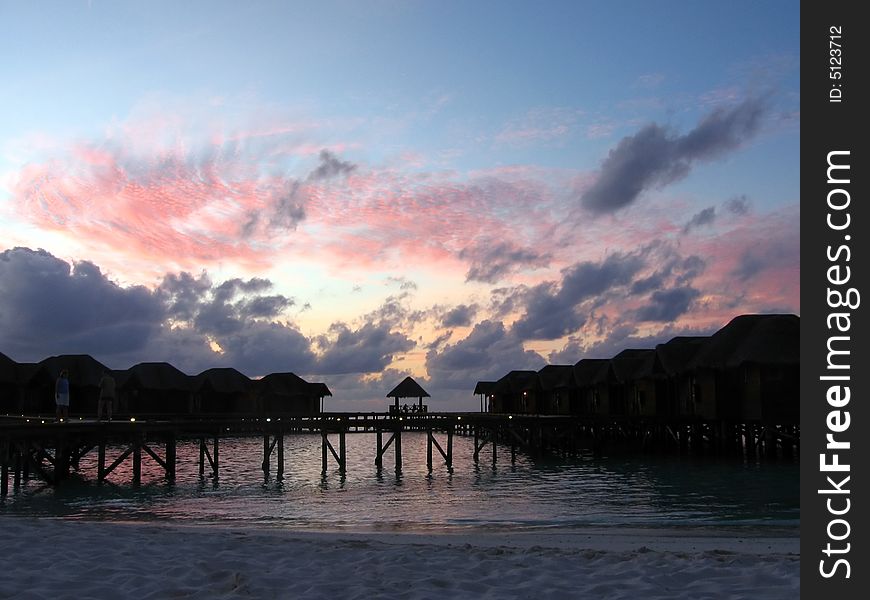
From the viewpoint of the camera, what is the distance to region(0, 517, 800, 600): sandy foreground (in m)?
7.27

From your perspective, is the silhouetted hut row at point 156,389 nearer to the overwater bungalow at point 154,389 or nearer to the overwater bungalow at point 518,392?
the overwater bungalow at point 154,389

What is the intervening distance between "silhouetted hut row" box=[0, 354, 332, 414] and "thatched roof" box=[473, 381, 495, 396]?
73.0 ft

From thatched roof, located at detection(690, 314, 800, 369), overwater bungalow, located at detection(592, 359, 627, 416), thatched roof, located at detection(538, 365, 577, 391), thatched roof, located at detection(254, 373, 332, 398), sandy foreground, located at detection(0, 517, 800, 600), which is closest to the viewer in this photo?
sandy foreground, located at detection(0, 517, 800, 600)

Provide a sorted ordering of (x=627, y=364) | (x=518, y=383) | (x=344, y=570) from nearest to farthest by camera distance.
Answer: (x=344, y=570)
(x=627, y=364)
(x=518, y=383)

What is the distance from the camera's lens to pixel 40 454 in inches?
1078

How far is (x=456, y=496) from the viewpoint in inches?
945

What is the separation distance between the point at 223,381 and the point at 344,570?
63251 millimetres

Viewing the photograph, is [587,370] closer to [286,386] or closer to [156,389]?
[286,386]

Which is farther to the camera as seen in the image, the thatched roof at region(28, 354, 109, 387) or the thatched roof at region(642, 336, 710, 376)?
the thatched roof at region(28, 354, 109, 387)

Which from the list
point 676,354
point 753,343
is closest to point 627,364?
point 676,354

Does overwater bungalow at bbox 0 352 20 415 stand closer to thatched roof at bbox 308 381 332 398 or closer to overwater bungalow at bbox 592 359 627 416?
thatched roof at bbox 308 381 332 398

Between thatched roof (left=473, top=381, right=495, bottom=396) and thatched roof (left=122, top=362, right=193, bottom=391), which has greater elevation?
thatched roof (left=122, top=362, right=193, bottom=391)

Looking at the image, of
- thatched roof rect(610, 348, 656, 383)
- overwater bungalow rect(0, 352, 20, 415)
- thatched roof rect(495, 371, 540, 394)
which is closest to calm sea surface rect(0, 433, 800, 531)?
thatched roof rect(610, 348, 656, 383)
